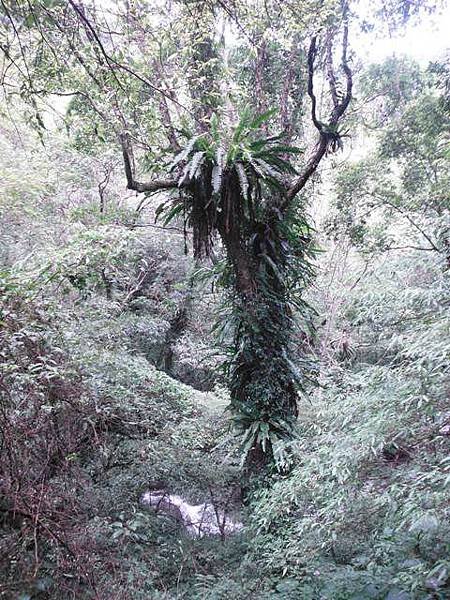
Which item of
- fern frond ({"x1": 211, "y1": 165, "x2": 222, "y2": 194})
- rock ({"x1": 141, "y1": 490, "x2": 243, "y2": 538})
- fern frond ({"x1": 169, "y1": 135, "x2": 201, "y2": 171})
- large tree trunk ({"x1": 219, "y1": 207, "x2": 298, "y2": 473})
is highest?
fern frond ({"x1": 169, "y1": 135, "x2": 201, "y2": 171})

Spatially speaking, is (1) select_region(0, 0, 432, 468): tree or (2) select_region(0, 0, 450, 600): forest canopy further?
(1) select_region(0, 0, 432, 468): tree

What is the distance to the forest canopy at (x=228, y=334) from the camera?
2.12m

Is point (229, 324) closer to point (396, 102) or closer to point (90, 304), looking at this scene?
point (90, 304)

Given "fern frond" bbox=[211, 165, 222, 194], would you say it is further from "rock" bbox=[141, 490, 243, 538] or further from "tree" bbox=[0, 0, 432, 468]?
"rock" bbox=[141, 490, 243, 538]

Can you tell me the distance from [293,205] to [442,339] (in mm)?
2706

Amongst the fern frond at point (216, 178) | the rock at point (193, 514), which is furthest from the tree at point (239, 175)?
the rock at point (193, 514)

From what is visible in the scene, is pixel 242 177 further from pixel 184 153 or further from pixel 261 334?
pixel 261 334

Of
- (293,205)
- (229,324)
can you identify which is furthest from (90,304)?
(293,205)

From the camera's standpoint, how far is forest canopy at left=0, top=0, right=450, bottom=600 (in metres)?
2.12

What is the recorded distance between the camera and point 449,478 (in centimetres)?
145

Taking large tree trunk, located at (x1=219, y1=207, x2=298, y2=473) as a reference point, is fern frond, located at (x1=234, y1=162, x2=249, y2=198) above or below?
above

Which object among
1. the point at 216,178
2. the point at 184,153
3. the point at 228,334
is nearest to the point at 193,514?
the point at 228,334

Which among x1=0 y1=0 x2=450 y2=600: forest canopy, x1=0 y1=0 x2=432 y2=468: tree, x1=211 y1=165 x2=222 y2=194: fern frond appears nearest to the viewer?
x1=0 y1=0 x2=450 y2=600: forest canopy

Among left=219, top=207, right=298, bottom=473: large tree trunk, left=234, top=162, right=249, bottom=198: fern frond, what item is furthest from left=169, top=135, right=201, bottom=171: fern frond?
left=219, top=207, right=298, bottom=473: large tree trunk
